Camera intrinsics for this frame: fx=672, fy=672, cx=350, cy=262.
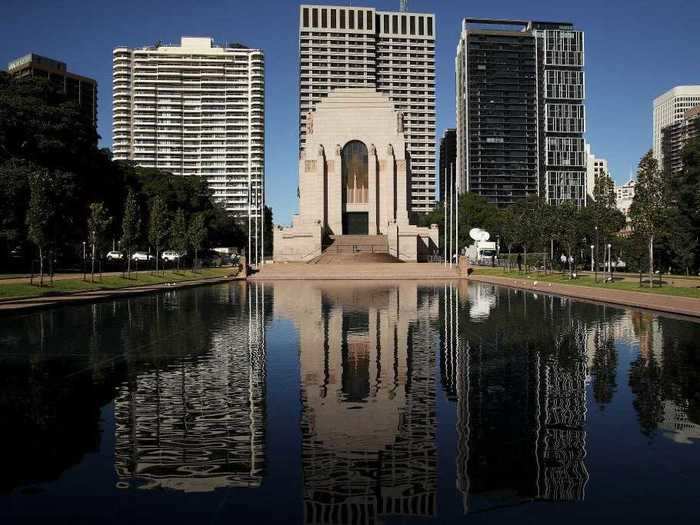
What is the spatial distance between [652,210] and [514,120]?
127 meters

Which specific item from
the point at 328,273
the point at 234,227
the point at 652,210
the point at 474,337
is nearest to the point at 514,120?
the point at 234,227

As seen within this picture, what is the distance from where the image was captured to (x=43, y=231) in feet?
117

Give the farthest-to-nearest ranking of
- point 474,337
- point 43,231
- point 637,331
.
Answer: point 43,231
point 637,331
point 474,337

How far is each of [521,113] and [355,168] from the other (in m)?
90.7

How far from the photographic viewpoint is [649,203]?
4006 cm

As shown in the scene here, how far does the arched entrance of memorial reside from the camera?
8212cm

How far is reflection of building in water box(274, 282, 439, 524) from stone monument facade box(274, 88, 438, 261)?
6224 cm

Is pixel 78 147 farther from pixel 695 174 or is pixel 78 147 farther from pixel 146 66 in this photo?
pixel 146 66

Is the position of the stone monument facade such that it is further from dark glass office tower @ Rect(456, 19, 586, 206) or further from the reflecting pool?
dark glass office tower @ Rect(456, 19, 586, 206)

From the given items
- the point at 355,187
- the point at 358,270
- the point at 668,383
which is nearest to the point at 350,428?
the point at 668,383

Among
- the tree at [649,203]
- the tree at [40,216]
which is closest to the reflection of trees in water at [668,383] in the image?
the tree at [649,203]

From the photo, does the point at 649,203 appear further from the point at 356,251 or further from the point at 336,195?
the point at 336,195

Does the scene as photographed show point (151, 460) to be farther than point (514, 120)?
No

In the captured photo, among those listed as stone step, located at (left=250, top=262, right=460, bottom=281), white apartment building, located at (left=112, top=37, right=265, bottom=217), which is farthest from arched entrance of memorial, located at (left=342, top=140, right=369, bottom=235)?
white apartment building, located at (left=112, top=37, right=265, bottom=217)
